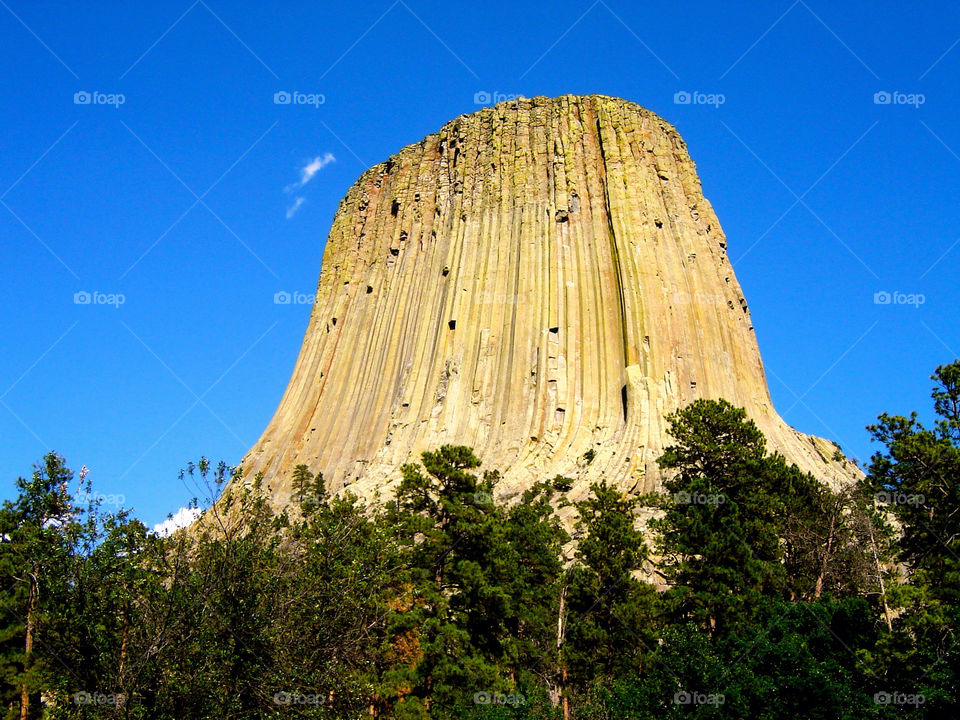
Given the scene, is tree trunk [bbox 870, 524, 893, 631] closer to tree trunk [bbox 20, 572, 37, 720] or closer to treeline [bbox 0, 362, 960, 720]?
treeline [bbox 0, 362, 960, 720]

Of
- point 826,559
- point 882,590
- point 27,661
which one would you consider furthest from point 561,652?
point 27,661

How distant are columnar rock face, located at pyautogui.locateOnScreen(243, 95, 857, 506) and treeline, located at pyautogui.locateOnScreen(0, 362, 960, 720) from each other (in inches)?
708

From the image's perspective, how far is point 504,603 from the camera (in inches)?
1033

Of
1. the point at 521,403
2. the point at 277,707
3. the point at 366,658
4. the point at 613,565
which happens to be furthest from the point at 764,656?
the point at 521,403

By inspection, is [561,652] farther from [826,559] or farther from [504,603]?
[826,559]

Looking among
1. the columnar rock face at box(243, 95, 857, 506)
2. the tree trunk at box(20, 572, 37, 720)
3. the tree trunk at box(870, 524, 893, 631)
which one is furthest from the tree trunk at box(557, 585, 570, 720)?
the columnar rock face at box(243, 95, 857, 506)

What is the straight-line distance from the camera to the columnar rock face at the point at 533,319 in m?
55.1

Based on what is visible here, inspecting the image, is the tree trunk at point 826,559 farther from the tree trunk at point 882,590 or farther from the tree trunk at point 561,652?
the tree trunk at point 561,652

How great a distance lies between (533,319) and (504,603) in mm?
34795

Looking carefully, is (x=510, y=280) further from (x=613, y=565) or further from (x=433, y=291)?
(x=613, y=565)

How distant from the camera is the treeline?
57.9 feet

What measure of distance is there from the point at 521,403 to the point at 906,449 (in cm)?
3302

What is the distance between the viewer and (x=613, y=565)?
29234 millimetres

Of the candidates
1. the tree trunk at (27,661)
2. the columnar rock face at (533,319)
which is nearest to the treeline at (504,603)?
the tree trunk at (27,661)
